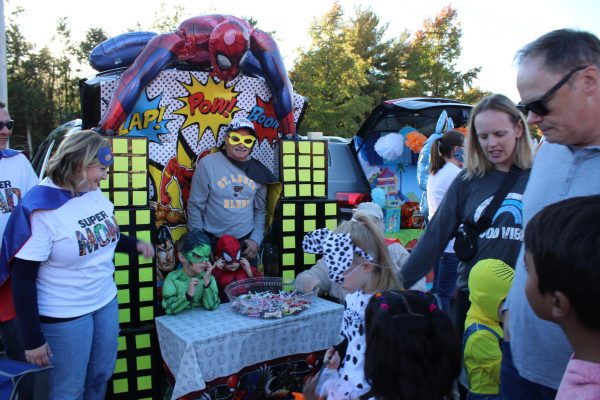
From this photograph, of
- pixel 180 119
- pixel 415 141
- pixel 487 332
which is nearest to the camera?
pixel 487 332

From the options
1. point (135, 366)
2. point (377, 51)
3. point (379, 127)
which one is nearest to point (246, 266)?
point (135, 366)

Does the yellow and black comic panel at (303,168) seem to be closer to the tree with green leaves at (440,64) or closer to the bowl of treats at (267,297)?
the bowl of treats at (267,297)

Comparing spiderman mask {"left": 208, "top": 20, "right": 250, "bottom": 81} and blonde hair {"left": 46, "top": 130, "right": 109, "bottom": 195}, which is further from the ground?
spiderman mask {"left": 208, "top": 20, "right": 250, "bottom": 81}

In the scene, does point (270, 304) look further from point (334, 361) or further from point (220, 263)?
point (334, 361)

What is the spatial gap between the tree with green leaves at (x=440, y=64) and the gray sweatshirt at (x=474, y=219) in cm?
2414

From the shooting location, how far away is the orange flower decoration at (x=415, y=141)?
809 centimetres

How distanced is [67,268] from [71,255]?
9 cm

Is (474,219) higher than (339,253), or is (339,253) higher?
(474,219)

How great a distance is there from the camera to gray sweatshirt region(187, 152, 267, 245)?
3.93m

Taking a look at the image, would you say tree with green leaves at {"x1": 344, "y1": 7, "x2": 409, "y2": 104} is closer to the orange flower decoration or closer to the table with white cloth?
the orange flower decoration

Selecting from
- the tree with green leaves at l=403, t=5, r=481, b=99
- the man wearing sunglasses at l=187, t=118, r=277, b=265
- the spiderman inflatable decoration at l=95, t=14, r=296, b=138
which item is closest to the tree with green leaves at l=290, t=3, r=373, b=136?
the tree with green leaves at l=403, t=5, r=481, b=99

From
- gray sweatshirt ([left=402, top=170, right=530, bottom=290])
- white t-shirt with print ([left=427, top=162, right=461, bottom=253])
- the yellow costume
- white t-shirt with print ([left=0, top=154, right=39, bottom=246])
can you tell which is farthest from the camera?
white t-shirt with print ([left=427, top=162, right=461, bottom=253])

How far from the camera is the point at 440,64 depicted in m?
24.9

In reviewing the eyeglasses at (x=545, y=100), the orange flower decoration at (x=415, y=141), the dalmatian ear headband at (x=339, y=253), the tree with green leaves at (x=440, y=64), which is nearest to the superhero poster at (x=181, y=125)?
the dalmatian ear headband at (x=339, y=253)
